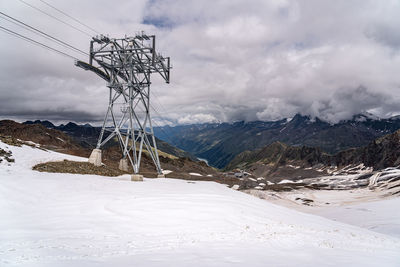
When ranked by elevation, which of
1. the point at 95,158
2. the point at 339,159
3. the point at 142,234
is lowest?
the point at 339,159

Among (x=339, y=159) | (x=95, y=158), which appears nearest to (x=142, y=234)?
(x=95, y=158)

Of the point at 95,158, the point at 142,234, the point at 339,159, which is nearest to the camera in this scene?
the point at 142,234

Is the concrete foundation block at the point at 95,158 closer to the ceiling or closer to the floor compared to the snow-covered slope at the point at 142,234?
closer to the ceiling

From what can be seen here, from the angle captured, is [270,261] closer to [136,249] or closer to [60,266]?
[136,249]

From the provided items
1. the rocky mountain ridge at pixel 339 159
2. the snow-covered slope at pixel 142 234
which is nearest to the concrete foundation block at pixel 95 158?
the snow-covered slope at pixel 142 234

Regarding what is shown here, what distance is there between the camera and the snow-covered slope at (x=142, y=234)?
7.25 m

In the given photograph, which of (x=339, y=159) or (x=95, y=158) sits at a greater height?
(x=95, y=158)

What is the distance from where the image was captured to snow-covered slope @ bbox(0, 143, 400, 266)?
725 cm

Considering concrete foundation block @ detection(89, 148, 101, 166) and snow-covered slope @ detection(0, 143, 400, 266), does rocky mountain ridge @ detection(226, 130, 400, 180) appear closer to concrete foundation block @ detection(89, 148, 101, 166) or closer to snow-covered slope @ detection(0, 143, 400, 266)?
concrete foundation block @ detection(89, 148, 101, 166)

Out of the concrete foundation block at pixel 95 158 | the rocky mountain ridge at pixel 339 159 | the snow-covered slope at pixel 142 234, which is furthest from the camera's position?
the rocky mountain ridge at pixel 339 159

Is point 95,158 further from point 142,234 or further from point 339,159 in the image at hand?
point 339,159

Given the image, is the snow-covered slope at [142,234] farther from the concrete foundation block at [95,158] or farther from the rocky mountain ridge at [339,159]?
the rocky mountain ridge at [339,159]

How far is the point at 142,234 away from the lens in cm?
994

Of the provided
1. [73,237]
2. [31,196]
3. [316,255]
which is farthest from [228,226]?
[31,196]
